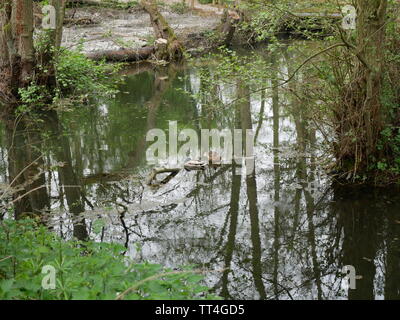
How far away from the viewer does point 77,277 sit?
12.9 ft

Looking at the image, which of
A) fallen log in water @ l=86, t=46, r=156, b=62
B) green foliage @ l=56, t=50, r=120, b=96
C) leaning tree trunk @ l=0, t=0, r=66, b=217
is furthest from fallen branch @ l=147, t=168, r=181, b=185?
fallen log in water @ l=86, t=46, r=156, b=62

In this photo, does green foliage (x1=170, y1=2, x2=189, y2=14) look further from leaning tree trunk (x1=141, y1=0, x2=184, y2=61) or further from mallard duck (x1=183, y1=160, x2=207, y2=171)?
mallard duck (x1=183, y1=160, x2=207, y2=171)

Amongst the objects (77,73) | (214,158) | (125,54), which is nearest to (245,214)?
(214,158)

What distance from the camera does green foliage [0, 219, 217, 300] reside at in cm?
365

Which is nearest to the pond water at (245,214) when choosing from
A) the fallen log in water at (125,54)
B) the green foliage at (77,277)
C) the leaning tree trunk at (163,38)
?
the green foliage at (77,277)

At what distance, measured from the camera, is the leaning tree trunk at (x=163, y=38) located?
2052 centimetres

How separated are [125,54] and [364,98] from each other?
44.7ft

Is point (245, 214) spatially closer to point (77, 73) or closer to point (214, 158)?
point (214, 158)

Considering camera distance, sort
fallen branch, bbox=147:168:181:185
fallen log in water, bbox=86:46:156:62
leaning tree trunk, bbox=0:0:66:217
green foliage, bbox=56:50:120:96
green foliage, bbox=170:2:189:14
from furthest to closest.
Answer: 1. green foliage, bbox=170:2:189:14
2. fallen log in water, bbox=86:46:156:62
3. green foliage, bbox=56:50:120:96
4. leaning tree trunk, bbox=0:0:66:217
5. fallen branch, bbox=147:168:181:185

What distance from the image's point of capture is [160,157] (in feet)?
33.0

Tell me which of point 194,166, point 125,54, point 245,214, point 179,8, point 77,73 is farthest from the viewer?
point 179,8

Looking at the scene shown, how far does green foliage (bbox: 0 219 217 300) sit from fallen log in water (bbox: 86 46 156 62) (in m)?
15.0

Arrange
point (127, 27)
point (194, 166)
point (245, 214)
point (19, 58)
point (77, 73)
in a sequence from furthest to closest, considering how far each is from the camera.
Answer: point (127, 27) → point (77, 73) → point (19, 58) → point (194, 166) → point (245, 214)

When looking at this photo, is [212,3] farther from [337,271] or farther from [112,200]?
[337,271]
